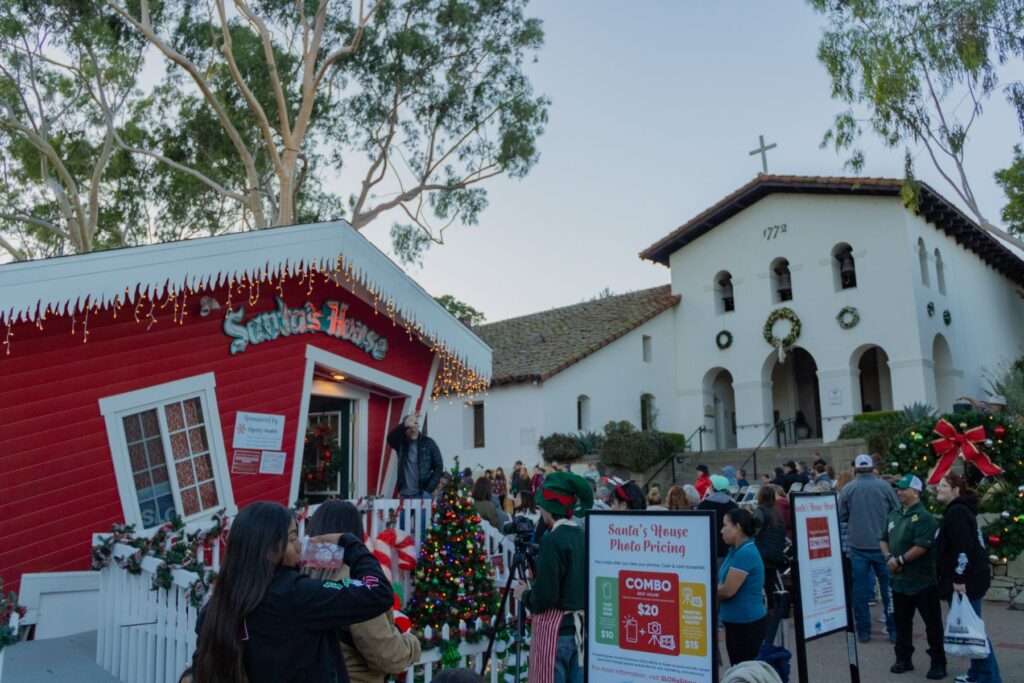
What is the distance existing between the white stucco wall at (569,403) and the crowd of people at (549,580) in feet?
48.7

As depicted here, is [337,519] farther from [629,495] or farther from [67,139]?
[67,139]

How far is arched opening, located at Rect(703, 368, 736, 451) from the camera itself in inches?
1123

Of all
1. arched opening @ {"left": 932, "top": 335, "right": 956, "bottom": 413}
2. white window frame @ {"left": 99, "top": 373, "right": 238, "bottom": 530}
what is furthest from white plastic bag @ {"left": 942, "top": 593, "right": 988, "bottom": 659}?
arched opening @ {"left": 932, "top": 335, "right": 956, "bottom": 413}

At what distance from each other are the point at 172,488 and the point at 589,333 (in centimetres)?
2049

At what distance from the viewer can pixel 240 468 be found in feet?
29.3

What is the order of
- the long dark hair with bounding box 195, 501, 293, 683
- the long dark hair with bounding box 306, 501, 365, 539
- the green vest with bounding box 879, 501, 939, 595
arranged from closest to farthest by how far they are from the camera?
the long dark hair with bounding box 195, 501, 293, 683 → the long dark hair with bounding box 306, 501, 365, 539 → the green vest with bounding box 879, 501, 939, 595

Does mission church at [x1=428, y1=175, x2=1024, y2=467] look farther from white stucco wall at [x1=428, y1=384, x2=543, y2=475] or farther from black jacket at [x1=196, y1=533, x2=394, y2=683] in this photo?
black jacket at [x1=196, y1=533, x2=394, y2=683]

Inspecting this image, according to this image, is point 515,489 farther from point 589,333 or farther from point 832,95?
point 832,95

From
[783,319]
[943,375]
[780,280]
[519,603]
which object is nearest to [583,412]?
[783,319]

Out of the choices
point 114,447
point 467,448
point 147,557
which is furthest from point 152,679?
point 467,448

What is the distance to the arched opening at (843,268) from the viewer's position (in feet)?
83.4

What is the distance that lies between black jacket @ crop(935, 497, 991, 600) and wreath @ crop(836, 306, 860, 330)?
19.4 meters

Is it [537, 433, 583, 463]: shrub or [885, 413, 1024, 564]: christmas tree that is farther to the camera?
[537, 433, 583, 463]: shrub

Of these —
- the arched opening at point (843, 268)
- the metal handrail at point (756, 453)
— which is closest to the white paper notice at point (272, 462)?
the metal handrail at point (756, 453)
